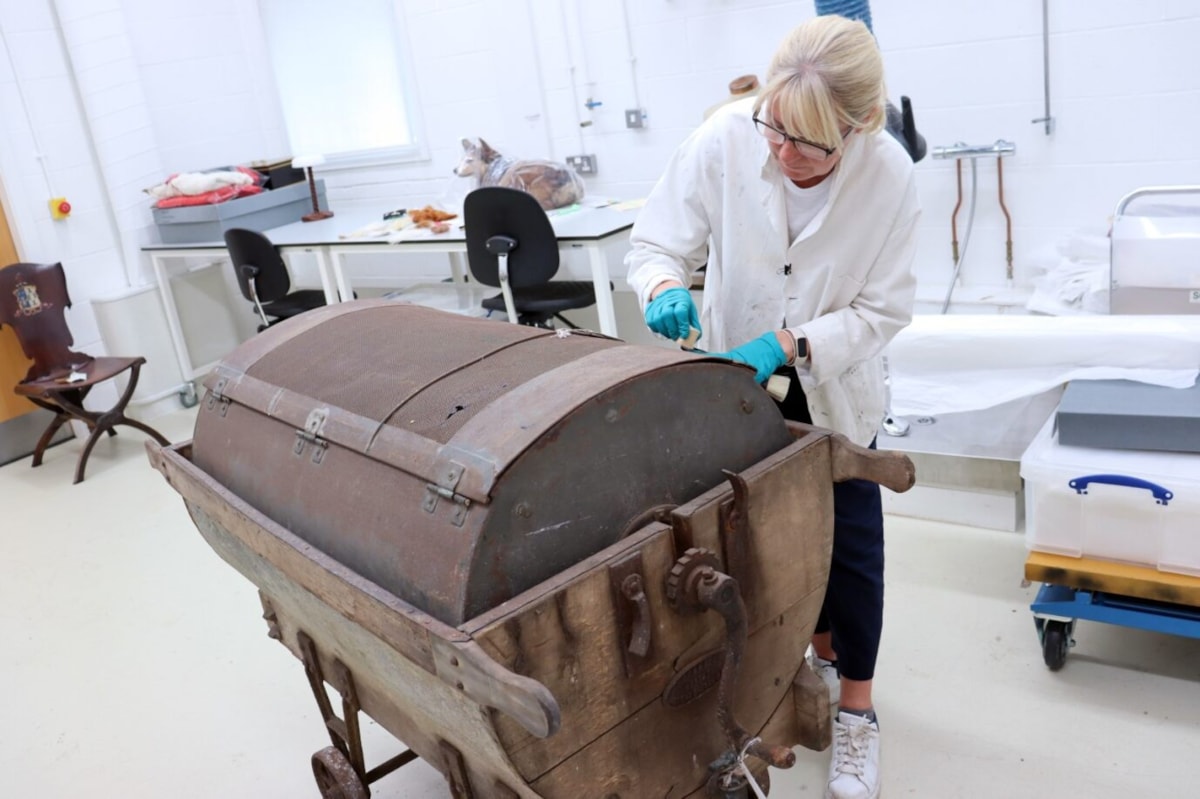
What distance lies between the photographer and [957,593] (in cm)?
240

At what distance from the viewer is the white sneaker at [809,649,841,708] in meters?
2.07

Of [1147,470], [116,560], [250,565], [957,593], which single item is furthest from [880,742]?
[116,560]

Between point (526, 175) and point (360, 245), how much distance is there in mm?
718

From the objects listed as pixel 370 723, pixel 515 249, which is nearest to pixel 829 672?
pixel 370 723

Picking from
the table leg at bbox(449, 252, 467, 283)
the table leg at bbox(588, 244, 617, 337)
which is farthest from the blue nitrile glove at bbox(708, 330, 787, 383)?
the table leg at bbox(449, 252, 467, 283)

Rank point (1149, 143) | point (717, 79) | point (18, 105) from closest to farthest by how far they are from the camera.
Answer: point (1149, 143)
point (717, 79)
point (18, 105)

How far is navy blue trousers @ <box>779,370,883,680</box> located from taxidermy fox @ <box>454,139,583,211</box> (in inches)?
88.5

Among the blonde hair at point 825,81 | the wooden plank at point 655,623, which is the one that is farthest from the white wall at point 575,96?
the wooden plank at point 655,623

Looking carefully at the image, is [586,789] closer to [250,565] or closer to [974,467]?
[250,565]

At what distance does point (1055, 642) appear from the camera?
6.70ft

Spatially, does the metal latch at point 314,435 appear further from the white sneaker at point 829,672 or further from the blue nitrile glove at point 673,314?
the white sneaker at point 829,672

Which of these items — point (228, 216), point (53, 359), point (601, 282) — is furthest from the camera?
point (228, 216)

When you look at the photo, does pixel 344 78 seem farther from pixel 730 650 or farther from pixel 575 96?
pixel 730 650

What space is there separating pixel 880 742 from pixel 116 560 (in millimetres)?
2531
